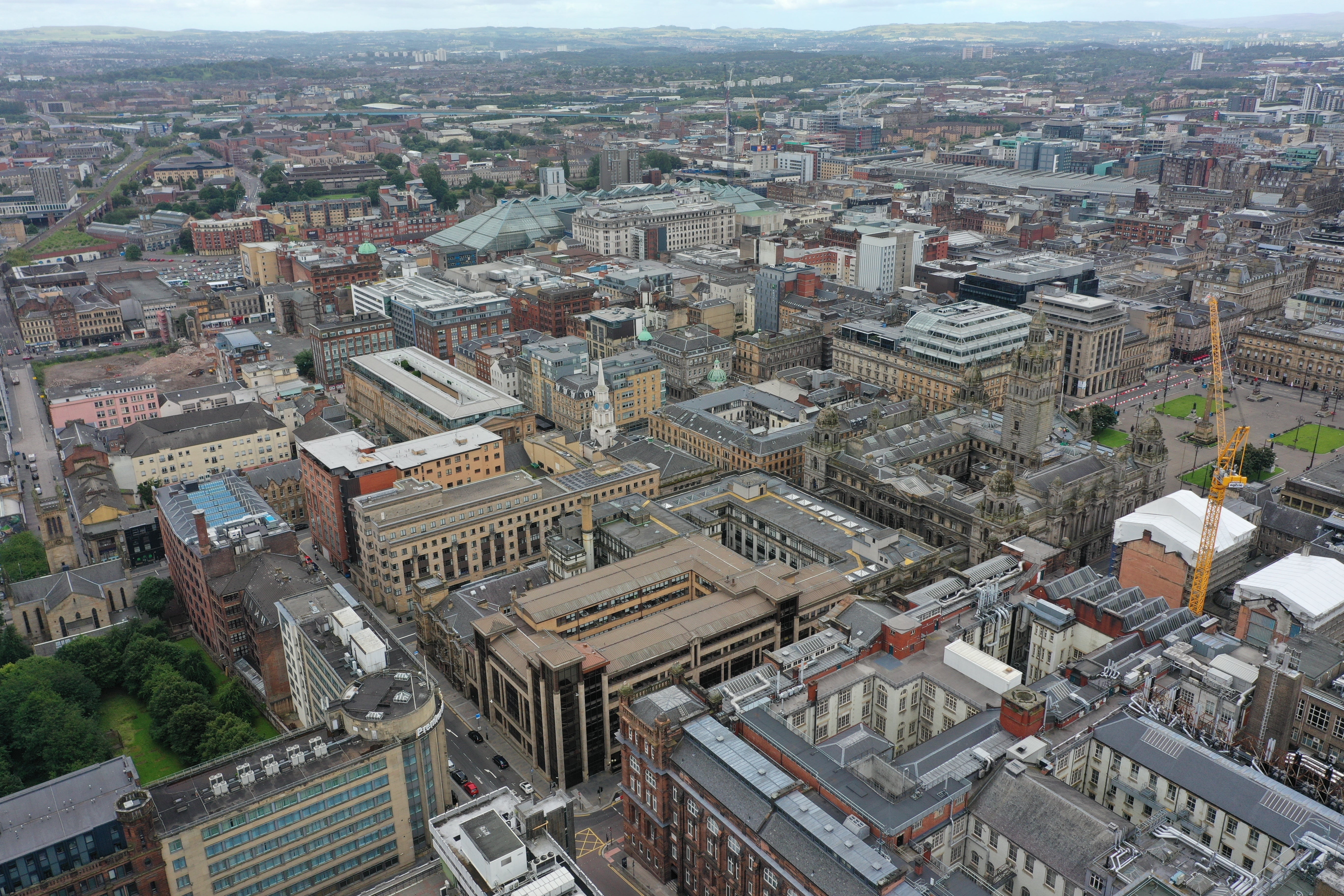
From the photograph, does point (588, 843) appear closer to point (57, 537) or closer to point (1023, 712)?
point (1023, 712)

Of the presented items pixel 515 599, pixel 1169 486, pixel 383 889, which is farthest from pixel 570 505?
pixel 1169 486

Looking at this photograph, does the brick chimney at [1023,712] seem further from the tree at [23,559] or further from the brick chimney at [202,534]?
the tree at [23,559]

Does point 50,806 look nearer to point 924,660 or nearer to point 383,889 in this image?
point 383,889

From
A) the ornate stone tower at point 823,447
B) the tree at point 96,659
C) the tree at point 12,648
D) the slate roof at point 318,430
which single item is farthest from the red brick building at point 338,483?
the ornate stone tower at point 823,447

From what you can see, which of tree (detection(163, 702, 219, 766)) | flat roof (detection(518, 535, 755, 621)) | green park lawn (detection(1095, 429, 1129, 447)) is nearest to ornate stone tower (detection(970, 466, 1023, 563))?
flat roof (detection(518, 535, 755, 621))

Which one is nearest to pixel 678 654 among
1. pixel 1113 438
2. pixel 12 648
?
pixel 12 648
